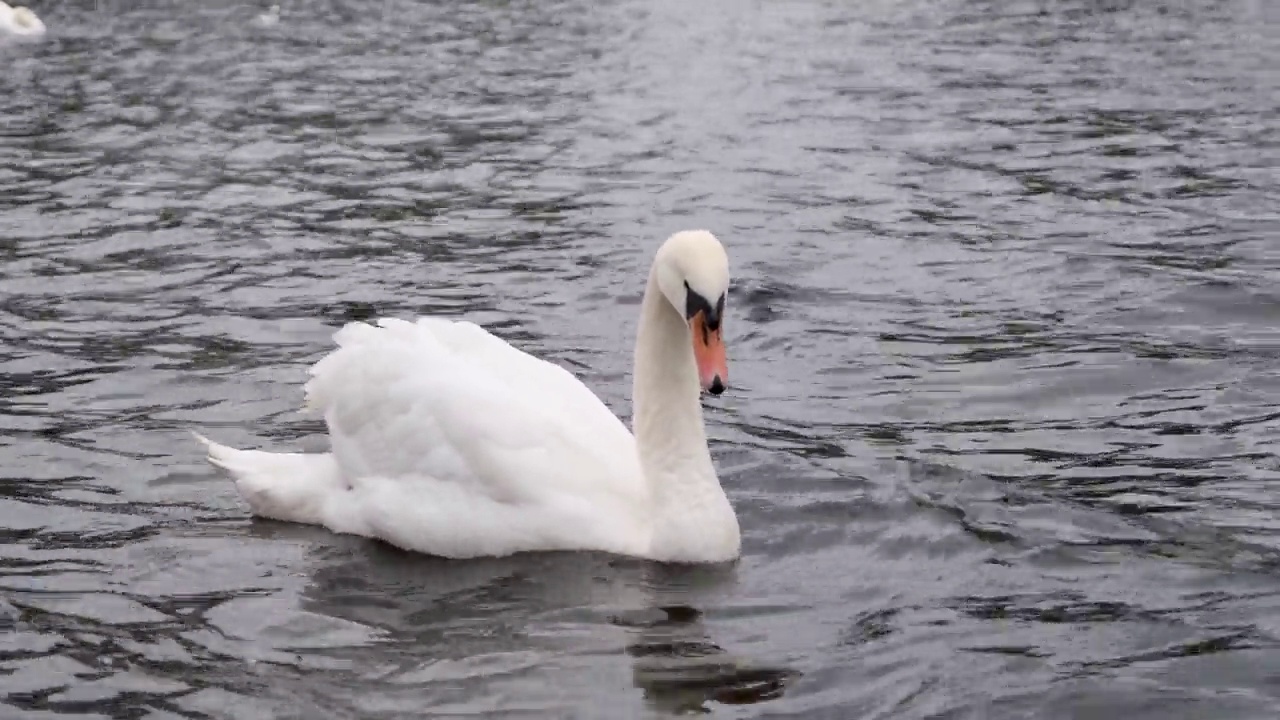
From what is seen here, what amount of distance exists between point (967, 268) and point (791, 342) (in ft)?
7.86

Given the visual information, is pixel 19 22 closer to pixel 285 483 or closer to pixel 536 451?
pixel 285 483

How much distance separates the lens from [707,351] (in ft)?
26.2

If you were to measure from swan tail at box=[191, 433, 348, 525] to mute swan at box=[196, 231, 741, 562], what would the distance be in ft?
0.05

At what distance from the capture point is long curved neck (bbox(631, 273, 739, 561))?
8.45m

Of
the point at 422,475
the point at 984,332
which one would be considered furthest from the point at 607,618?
the point at 984,332

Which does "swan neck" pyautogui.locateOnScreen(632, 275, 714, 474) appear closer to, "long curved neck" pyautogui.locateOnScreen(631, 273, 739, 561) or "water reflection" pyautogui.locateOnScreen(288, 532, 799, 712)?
"long curved neck" pyautogui.locateOnScreen(631, 273, 739, 561)

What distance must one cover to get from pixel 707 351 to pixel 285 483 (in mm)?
2442

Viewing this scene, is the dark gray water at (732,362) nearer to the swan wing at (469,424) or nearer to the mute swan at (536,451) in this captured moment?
the mute swan at (536,451)

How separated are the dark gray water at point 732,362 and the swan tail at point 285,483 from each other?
0.12 m

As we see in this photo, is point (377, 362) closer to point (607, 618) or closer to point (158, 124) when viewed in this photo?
point (607, 618)

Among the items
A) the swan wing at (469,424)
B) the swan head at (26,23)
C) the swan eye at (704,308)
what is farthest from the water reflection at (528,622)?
the swan head at (26,23)

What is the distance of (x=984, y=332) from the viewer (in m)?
12.4

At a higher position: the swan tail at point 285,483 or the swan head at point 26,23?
the swan head at point 26,23

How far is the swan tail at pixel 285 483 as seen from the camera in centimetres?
921
